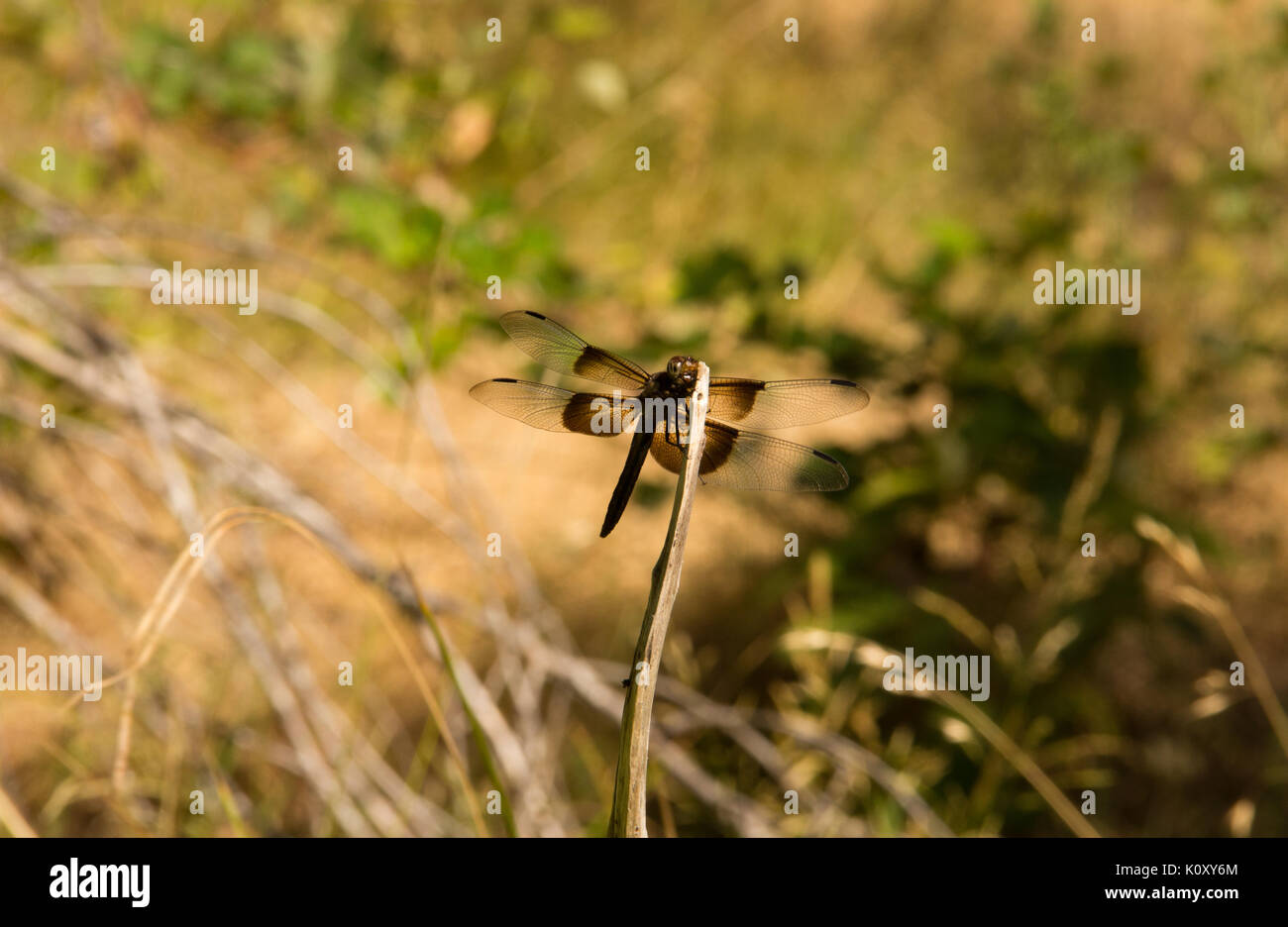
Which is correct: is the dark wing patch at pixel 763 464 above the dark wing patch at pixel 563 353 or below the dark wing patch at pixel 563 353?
below

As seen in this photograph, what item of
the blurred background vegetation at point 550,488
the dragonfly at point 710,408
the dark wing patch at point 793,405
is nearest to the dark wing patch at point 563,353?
the dragonfly at point 710,408

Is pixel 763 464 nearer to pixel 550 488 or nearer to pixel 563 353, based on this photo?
pixel 563 353

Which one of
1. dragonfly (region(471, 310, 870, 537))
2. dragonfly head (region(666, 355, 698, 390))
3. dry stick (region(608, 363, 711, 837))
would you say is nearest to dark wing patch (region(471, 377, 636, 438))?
dragonfly (region(471, 310, 870, 537))

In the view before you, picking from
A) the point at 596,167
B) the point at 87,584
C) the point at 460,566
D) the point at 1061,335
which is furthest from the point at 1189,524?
the point at 596,167

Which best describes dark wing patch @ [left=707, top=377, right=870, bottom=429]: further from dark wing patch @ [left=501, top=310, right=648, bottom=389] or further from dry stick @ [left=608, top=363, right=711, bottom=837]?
dry stick @ [left=608, top=363, right=711, bottom=837]

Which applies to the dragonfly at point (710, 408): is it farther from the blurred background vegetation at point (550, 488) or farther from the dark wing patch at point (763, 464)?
the blurred background vegetation at point (550, 488)

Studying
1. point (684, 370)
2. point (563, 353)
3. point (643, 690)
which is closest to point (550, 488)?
point (563, 353)
